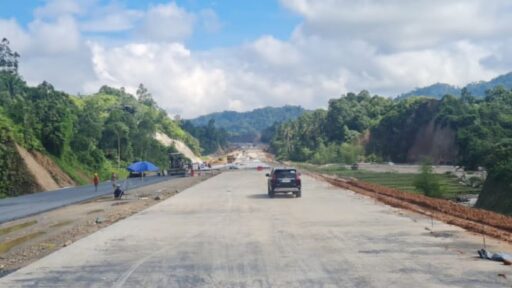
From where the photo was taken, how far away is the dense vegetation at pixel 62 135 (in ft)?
185

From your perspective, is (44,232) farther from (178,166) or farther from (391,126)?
(391,126)

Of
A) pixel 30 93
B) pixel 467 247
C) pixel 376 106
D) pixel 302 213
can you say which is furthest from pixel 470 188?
pixel 376 106

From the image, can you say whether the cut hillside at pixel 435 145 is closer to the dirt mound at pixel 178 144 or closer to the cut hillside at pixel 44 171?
the dirt mound at pixel 178 144

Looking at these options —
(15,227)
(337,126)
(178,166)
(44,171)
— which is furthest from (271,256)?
(337,126)

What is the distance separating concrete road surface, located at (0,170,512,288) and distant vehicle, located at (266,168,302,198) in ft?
38.9

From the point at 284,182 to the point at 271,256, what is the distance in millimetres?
22131

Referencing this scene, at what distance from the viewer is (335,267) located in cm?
1252

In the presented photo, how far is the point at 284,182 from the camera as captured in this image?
3631cm

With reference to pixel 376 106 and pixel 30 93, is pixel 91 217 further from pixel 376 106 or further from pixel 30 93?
pixel 376 106

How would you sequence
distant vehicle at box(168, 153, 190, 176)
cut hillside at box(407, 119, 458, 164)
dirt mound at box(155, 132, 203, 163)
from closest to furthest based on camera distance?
distant vehicle at box(168, 153, 190, 176) < cut hillside at box(407, 119, 458, 164) < dirt mound at box(155, 132, 203, 163)

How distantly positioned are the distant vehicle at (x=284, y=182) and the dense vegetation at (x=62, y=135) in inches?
1043

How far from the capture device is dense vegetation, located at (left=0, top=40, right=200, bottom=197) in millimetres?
56344

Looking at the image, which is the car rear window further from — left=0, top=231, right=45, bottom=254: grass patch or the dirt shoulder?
left=0, top=231, right=45, bottom=254: grass patch

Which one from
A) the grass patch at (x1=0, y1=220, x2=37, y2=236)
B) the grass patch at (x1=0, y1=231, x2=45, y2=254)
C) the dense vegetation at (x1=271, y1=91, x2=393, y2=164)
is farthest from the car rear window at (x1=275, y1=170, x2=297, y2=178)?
the dense vegetation at (x1=271, y1=91, x2=393, y2=164)
